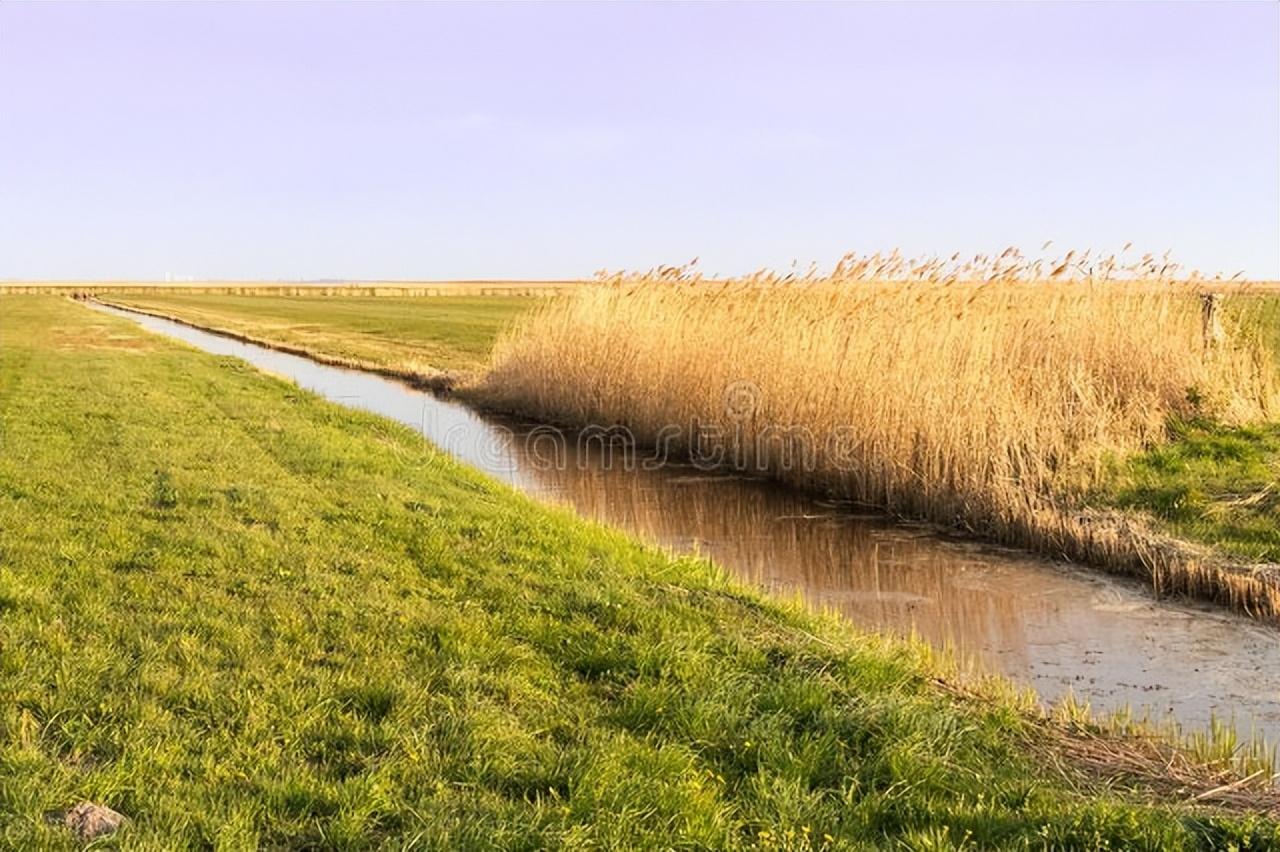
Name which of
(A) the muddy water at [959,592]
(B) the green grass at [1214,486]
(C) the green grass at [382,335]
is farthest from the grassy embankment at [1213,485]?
(C) the green grass at [382,335]

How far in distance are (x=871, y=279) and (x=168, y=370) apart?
51.8ft

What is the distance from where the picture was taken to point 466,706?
15.0ft

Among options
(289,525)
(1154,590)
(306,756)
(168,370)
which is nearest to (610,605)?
(306,756)

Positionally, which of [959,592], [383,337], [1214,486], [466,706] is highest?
[383,337]

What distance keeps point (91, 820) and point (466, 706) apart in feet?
5.12

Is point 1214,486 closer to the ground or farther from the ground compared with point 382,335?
closer to the ground

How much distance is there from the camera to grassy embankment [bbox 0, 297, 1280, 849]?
364 cm

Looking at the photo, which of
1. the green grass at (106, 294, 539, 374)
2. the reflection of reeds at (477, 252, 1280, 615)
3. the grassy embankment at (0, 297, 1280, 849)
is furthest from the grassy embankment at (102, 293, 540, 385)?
the grassy embankment at (0, 297, 1280, 849)

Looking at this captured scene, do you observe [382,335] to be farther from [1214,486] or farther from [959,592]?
[959,592]

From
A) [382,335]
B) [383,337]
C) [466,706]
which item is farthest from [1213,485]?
[382,335]

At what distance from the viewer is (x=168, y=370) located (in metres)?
21.8

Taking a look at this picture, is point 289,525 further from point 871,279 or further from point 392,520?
point 871,279

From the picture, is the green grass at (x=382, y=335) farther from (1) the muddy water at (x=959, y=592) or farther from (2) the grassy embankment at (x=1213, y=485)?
(2) the grassy embankment at (x=1213, y=485)

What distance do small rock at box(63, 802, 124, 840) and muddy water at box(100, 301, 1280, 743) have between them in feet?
16.2
